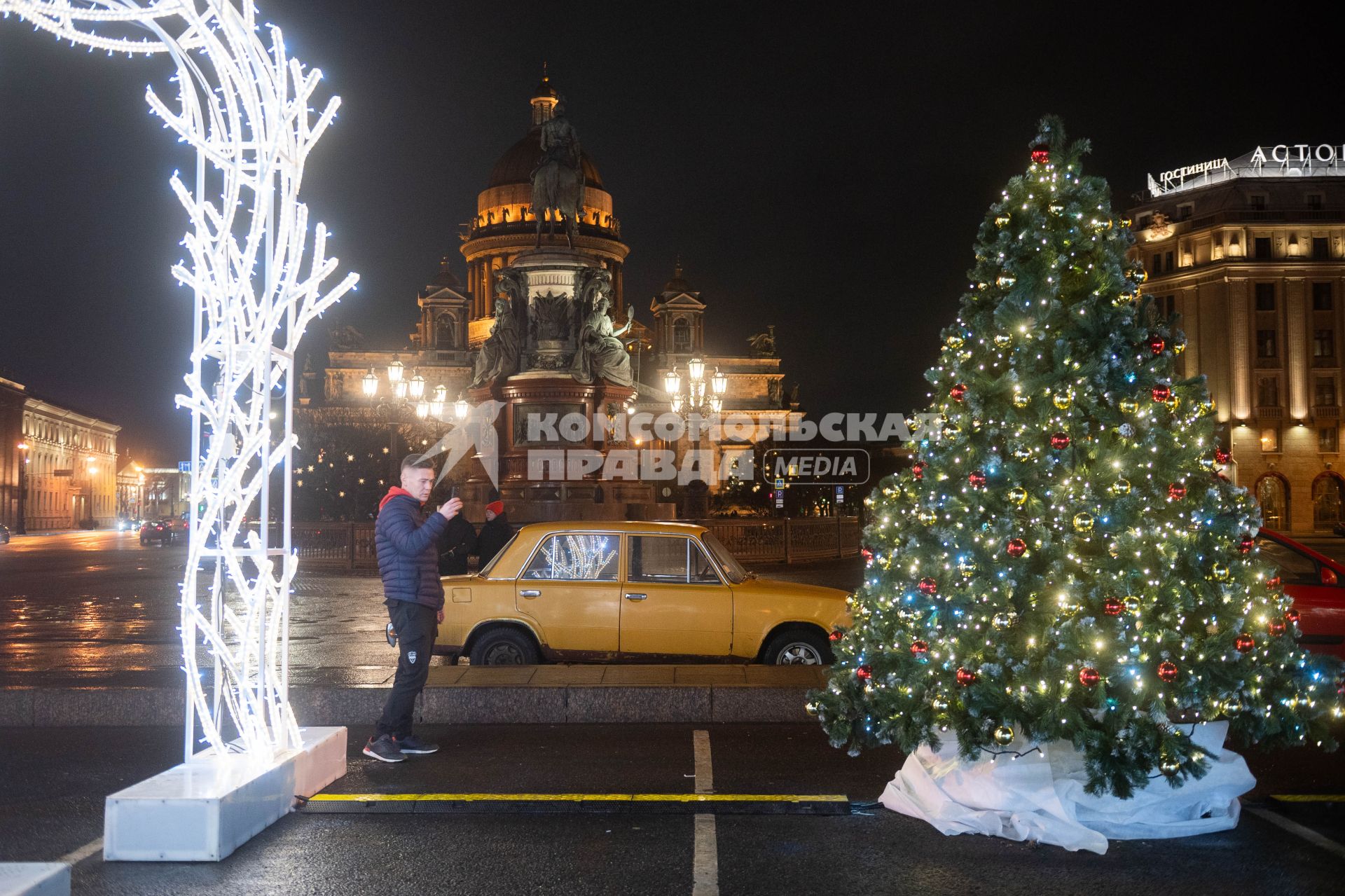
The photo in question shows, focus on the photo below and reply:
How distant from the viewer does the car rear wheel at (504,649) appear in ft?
35.9

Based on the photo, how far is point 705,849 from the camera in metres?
6.00

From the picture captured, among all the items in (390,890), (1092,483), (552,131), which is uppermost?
(552,131)

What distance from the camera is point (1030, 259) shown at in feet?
22.3

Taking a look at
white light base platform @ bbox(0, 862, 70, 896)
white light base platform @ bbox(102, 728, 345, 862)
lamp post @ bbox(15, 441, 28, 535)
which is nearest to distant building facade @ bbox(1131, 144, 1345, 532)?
white light base platform @ bbox(102, 728, 345, 862)

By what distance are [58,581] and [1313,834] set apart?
28.3 m

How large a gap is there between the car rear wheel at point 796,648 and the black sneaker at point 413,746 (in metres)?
3.80

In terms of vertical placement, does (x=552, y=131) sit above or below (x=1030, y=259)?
above

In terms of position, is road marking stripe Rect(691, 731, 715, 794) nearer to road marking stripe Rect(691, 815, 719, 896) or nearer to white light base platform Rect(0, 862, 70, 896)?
road marking stripe Rect(691, 815, 719, 896)

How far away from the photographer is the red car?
11.0 metres

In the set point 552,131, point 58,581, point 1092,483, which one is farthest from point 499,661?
point 552,131

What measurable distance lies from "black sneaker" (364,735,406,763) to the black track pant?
4 centimetres

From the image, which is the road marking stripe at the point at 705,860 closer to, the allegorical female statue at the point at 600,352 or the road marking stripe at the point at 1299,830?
the road marking stripe at the point at 1299,830

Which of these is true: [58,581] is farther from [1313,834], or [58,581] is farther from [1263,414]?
[1263,414]

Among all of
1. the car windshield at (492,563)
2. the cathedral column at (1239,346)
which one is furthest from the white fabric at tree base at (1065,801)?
the cathedral column at (1239,346)
